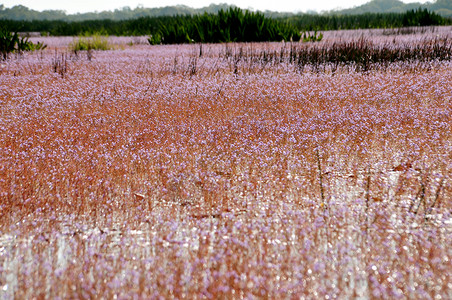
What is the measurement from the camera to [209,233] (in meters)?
2.54

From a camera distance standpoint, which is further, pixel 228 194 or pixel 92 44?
pixel 92 44

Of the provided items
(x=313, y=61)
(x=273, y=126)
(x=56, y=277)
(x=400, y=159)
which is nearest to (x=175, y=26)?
(x=313, y=61)

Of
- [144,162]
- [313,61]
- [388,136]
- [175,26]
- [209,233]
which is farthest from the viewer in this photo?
[175,26]

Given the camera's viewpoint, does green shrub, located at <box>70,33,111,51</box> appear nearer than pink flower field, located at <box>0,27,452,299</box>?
No

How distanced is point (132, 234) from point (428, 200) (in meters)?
2.49

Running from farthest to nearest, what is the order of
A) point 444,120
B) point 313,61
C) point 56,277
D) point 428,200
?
point 313,61, point 444,120, point 428,200, point 56,277

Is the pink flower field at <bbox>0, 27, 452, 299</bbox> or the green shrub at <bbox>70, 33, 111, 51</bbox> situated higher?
the green shrub at <bbox>70, 33, 111, 51</bbox>

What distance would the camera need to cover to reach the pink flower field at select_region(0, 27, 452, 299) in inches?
82.0

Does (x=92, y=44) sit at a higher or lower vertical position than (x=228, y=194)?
higher

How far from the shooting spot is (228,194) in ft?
10.4

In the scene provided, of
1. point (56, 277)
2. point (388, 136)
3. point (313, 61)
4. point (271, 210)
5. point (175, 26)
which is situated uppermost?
point (175, 26)

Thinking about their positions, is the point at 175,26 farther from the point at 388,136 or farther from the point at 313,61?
the point at 388,136

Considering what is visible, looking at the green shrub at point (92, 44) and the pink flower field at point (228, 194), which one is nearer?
the pink flower field at point (228, 194)

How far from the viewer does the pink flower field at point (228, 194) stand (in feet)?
6.84
